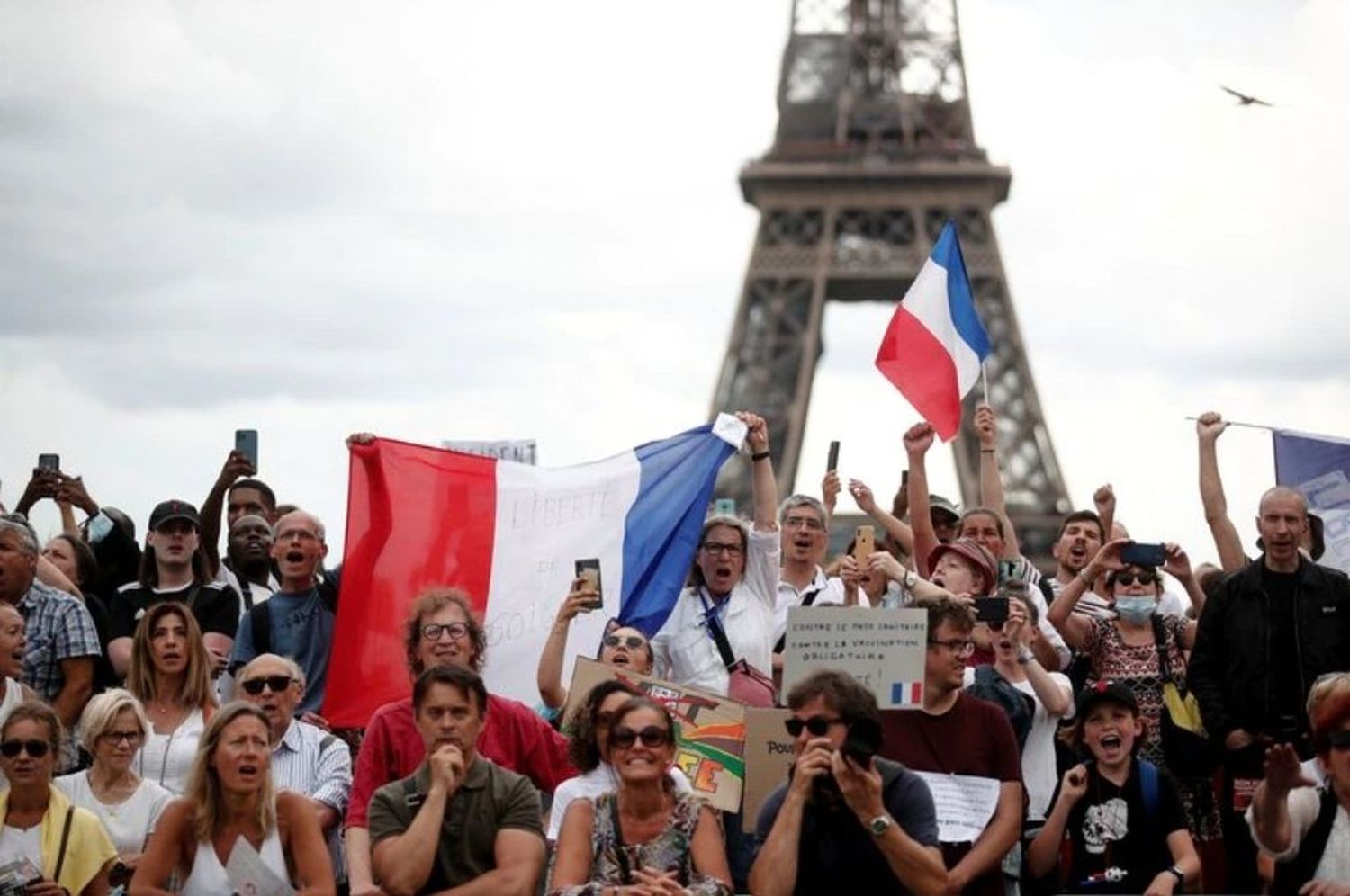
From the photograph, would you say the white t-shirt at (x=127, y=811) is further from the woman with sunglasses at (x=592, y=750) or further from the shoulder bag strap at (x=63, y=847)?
the woman with sunglasses at (x=592, y=750)

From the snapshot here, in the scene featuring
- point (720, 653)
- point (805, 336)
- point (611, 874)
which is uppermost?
point (805, 336)

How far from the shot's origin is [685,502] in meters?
13.5

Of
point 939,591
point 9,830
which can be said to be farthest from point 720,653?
point 9,830

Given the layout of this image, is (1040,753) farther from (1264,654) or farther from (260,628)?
(260,628)

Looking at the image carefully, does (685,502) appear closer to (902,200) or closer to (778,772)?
(778,772)

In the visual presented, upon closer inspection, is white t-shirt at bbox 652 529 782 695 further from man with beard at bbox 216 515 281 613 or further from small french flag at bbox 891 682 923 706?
man with beard at bbox 216 515 281 613

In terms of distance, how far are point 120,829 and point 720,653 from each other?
108 inches

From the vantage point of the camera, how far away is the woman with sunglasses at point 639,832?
10.1 meters

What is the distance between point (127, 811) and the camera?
1138cm

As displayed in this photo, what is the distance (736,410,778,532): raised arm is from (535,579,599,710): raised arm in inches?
41.2

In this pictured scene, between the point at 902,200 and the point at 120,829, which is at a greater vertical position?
the point at 902,200

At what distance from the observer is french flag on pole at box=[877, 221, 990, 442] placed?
15312 millimetres

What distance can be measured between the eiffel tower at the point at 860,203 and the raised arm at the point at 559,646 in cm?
3965


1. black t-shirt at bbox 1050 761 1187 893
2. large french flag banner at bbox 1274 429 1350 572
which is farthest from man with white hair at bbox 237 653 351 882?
large french flag banner at bbox 1274 429 1350 572
